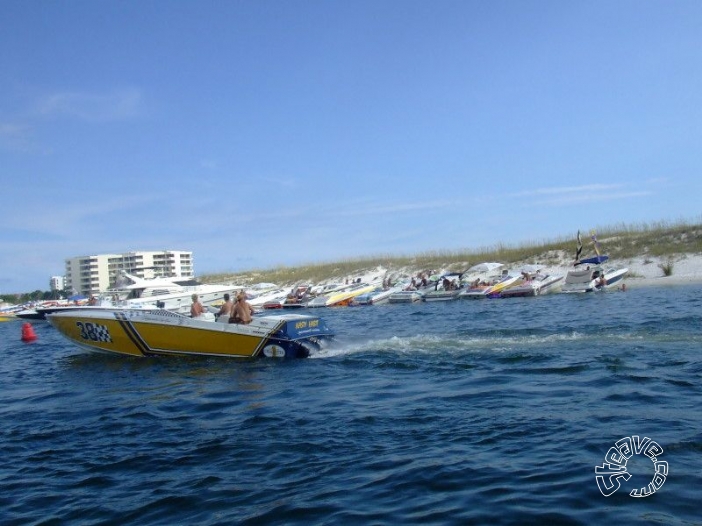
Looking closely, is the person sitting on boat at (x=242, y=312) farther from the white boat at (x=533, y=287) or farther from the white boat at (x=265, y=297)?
the white boat at (x=265, y=297)

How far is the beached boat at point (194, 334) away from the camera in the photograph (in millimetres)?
15766

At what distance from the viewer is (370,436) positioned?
804 centimetres

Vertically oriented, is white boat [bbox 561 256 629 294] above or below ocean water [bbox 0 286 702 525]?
above

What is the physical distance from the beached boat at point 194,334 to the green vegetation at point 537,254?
32405 millimetres

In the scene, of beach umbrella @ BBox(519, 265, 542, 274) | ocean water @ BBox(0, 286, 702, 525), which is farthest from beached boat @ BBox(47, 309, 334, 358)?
beach umbrella @ BBox(519, 265, 542, 274)

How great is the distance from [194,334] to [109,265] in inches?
3286

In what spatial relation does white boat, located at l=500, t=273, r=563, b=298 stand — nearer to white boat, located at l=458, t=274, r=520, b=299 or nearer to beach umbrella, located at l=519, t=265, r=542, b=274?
white boat, located at l=458, t=274, r=520, b=299

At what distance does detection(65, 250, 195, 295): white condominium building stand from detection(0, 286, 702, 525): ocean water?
6205cm

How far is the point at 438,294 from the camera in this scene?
40656mm

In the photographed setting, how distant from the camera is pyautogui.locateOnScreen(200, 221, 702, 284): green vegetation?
154 feet

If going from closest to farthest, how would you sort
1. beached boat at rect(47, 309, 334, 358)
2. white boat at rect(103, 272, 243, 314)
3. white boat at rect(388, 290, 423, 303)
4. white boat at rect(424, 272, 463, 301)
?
beached boat at rect(47, 309, 334, 358), white boat at rect(103, 272, 243, 314), white boat at rect(424, 272, 463, 301), white boat at rect(388, 290, 423, 303)

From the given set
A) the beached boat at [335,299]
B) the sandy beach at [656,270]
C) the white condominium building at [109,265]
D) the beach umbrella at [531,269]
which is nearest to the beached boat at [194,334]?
the beached boat at [335,299]

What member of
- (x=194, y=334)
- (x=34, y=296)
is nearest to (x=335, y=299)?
(x=194, y=334)

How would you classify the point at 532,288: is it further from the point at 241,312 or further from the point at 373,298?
the point at 241,312
